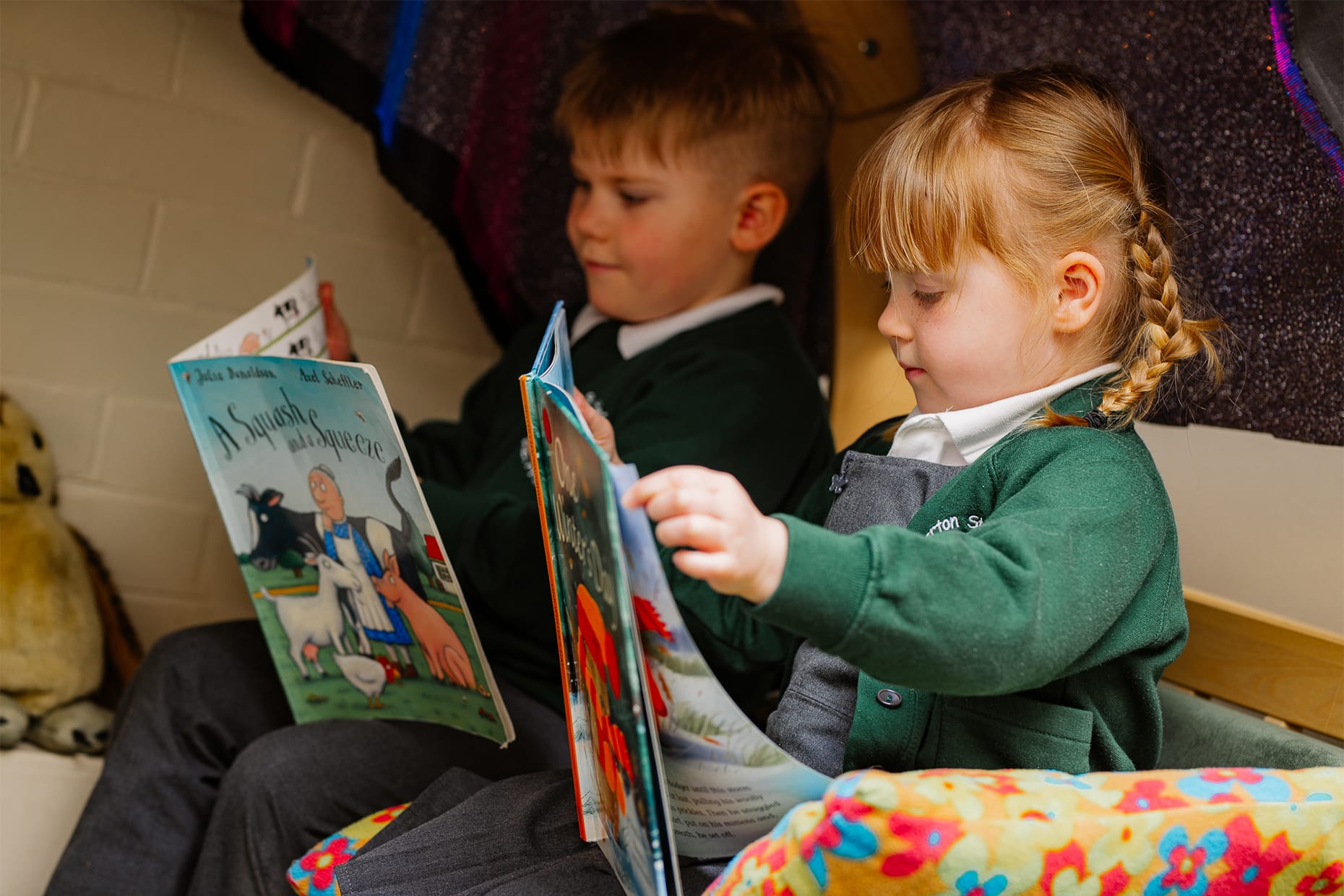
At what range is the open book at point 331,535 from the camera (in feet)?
2.78

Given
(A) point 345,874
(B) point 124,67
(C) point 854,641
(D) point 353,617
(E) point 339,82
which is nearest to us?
(C) point 854,641

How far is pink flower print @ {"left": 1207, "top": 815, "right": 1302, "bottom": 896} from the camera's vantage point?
2.04 ft

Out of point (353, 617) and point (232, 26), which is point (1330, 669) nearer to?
point (353, 617)

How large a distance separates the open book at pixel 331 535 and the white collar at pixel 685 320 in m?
0.33

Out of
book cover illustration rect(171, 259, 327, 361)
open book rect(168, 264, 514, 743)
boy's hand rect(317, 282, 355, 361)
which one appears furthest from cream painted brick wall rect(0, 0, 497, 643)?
open book rect(168, 264, 514, 743)

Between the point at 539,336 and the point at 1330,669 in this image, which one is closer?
the point at 1330,669

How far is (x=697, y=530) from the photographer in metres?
0.54

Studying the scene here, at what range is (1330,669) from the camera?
836 millimetres

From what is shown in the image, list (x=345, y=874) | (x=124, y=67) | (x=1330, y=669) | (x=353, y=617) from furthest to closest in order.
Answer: (x=124, y=67), (x=353, y=617), (x=1330, y=669), (x=345, y=874)

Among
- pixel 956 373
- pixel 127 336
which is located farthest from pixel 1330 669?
pixel 127 336

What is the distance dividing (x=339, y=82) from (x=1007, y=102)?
0.76m

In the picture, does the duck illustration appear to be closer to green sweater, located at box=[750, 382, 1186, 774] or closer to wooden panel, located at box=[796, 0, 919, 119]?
green sweater, located at box=[750, 382, 1186, 774]

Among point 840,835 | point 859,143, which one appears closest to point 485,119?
point 859,143

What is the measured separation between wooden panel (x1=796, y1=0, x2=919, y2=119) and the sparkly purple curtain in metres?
0.17
